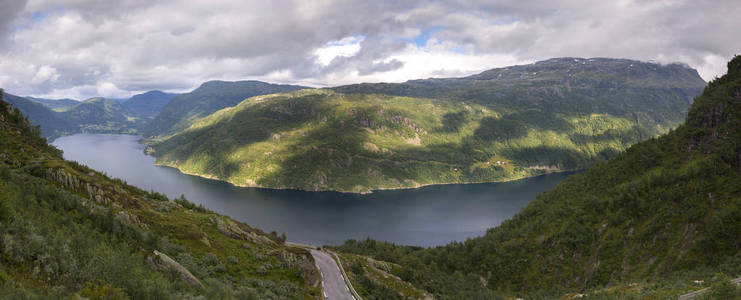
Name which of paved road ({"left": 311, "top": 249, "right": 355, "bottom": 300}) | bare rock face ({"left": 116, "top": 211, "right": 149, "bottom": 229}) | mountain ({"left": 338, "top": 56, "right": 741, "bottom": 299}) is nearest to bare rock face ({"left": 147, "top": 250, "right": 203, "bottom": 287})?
bare rock face ({"left": 116, "top": 211, "right": 149, "bottom": 229})

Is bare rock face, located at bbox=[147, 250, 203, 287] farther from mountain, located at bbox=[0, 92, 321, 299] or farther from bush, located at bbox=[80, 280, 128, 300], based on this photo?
bush, located at bbox=[80, 280, 128, 300]

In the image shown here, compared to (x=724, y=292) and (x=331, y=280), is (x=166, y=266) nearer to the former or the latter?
(x=331, y=280)

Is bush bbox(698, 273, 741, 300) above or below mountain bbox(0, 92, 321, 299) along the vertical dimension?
below

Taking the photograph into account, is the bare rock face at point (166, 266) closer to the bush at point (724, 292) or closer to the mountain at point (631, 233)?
the bush at point (724, 292)

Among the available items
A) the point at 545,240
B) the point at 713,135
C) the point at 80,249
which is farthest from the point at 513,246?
the point at 80,249

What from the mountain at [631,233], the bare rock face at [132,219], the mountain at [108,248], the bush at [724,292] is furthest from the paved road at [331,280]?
the bush at [724,292]

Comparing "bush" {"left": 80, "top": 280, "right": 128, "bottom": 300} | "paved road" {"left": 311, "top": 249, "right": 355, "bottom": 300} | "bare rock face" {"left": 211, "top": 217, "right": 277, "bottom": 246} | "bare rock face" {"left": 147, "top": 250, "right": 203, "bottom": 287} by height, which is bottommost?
"paved road" {"left": 311, "top": 249, "right": 355, "bottom": 300}
